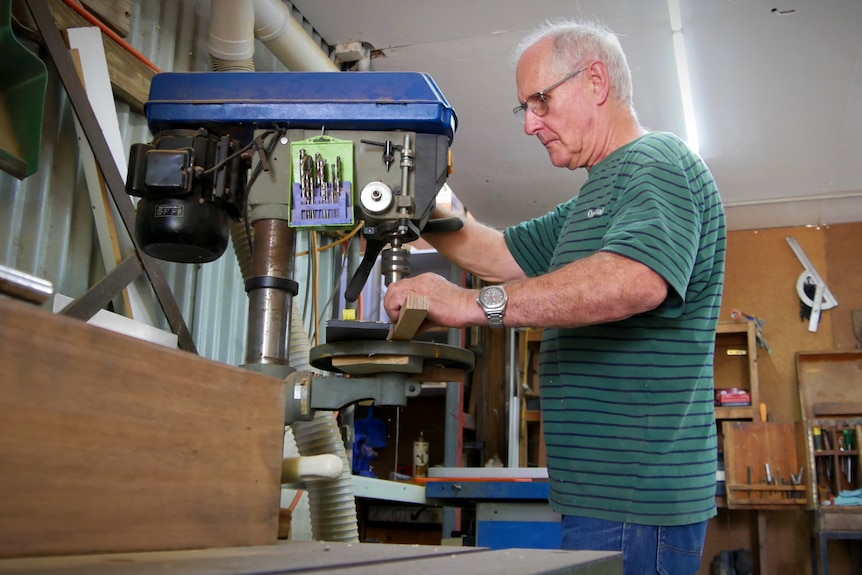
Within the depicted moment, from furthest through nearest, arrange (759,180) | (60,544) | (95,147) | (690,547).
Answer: (759,180)
(95,147)
(690,547)
(60,544)

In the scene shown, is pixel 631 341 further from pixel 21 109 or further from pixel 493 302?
pixel 21 109

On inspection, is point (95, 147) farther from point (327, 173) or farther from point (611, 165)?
point (611, 165)

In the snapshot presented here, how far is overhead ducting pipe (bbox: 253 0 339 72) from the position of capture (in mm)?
2352

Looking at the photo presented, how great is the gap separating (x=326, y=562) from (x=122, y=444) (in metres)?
0.20

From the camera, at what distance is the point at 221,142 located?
3.95 ft

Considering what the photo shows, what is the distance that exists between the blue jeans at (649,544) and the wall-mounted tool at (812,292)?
13.7 feet

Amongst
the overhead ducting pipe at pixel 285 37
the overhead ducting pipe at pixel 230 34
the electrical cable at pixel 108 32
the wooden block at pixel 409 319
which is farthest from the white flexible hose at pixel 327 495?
the overhead ducting pipe at pixel 285 37

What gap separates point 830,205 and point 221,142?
14.7ft

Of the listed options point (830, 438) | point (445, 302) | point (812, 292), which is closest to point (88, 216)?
point (445, 302)

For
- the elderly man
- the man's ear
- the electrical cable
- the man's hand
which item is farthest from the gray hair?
the electrical cable

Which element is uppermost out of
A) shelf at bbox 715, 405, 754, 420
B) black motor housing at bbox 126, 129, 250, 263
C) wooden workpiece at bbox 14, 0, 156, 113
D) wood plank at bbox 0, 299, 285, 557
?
wooden workpiece at bbox 14, 0, 156, 113

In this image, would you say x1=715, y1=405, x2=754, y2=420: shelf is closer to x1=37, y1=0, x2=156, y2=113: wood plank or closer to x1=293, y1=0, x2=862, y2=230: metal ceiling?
x1=293, y1=0, x2=862, y2=230: metal ceiling

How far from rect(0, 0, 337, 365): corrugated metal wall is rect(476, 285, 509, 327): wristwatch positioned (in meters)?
0.97

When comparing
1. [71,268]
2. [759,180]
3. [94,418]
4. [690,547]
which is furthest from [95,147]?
[759,180]
